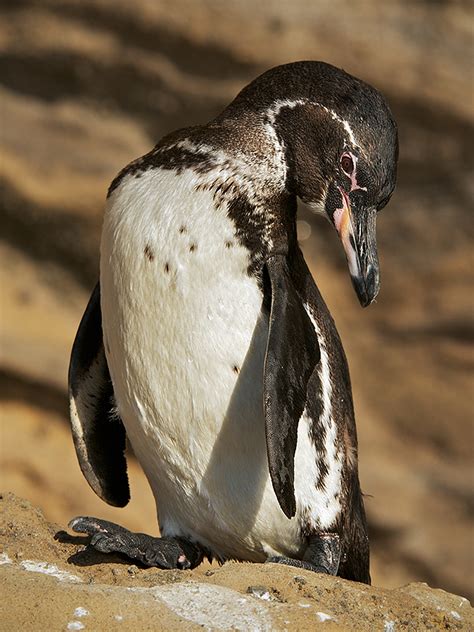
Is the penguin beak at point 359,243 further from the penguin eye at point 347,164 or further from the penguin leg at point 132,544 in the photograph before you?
the penguin leg at point 132,544

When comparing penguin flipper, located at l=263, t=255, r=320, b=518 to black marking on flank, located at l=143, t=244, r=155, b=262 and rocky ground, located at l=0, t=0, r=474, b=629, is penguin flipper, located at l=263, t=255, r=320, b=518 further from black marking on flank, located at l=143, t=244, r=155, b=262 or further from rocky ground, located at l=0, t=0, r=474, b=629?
rocky ground, located at l=0, t=0, r=474, b=629

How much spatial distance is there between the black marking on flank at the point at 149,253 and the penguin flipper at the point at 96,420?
1.75 feet

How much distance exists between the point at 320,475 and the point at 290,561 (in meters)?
0.27

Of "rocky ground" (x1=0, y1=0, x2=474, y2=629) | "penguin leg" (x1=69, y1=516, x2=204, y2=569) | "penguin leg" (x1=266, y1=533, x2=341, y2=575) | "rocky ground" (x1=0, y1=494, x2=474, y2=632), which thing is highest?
"rocky ground" (x1=0, y1=0, x2=474, y2=629)

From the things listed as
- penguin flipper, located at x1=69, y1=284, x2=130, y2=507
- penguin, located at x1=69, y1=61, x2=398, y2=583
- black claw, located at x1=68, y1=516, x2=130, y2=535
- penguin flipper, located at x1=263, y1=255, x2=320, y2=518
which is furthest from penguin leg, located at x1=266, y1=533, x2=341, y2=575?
penguin flipper, located at x1=69, y1=284, x2=130, y2=507

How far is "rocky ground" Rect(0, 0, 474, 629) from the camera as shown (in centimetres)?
721

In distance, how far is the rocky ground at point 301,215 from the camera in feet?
23.6

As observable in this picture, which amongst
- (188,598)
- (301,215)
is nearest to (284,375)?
(188,598)

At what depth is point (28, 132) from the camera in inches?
301

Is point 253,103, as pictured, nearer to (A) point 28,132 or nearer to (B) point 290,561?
(B) point 290,561

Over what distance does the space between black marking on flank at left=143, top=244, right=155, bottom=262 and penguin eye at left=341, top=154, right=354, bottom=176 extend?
1.87ft

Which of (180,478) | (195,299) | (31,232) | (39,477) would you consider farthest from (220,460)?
(31,232)

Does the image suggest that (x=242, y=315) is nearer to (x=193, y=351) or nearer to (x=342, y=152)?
(x=193, y=351)

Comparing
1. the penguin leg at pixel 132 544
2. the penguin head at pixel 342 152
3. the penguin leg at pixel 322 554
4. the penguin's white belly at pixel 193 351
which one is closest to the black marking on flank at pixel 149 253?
the penguin's white belly at pixel 193 351
